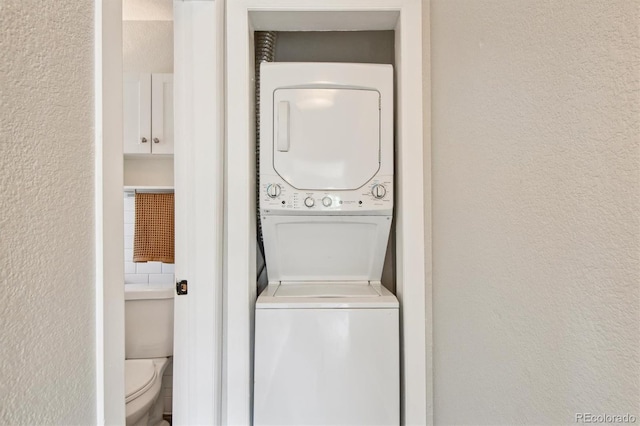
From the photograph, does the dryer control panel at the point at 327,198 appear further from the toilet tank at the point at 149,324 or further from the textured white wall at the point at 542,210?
the toilet tank at the point at 149,324

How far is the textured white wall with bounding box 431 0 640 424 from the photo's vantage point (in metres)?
0.56

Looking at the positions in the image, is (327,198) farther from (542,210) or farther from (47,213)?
(47,213)

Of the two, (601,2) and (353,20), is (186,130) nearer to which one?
→ (353,20)

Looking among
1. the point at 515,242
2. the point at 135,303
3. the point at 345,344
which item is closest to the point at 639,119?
the point at 515,242

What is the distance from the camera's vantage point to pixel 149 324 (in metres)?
2.12

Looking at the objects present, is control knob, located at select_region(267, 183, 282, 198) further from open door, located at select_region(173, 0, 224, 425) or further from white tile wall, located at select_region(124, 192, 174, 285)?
white tile wall, located at select_region(124, 192, 174, 285)

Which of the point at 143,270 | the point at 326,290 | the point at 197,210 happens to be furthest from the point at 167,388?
the point at 197,210

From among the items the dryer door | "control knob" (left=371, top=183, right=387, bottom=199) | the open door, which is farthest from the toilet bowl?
"control knob" (left=371, top=183, right=387, bottom=199)

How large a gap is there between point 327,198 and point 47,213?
113 centimetres

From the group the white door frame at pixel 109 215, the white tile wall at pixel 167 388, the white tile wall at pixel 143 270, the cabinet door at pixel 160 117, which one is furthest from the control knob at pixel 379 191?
the white tile wall at pixel 167 388

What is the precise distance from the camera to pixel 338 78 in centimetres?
151

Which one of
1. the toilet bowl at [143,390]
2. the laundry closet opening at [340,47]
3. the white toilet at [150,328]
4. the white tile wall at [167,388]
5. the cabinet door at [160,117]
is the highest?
the laundry closet opening at [340,47]

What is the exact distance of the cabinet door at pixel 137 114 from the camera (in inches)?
82.9

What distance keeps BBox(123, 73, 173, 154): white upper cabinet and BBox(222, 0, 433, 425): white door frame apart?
91 centimetres
